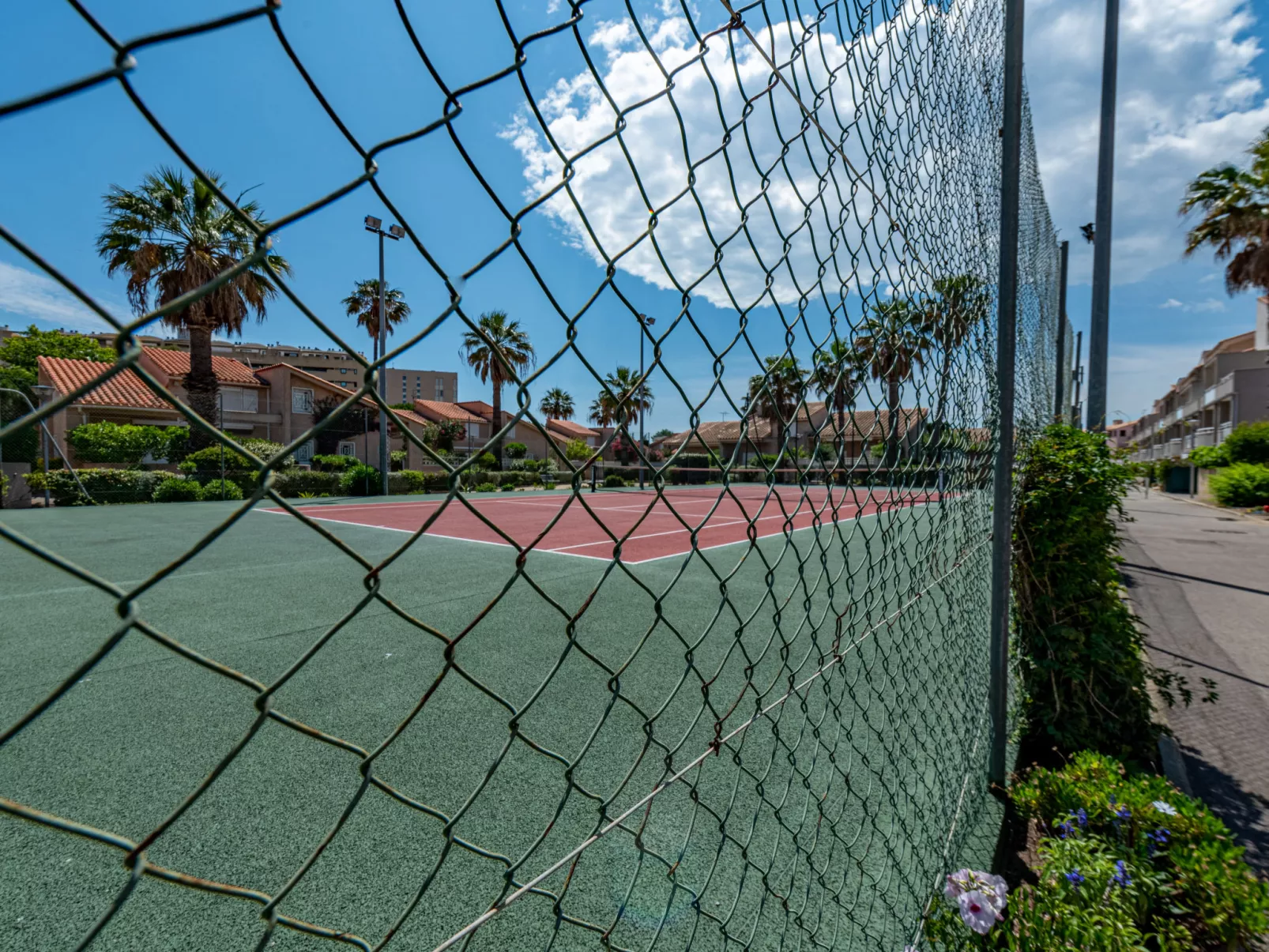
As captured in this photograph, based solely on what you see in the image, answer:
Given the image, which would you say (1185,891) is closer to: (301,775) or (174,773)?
(301,775)

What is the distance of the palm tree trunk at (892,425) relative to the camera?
1725mm

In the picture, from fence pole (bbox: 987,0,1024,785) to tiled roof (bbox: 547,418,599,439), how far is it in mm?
48703

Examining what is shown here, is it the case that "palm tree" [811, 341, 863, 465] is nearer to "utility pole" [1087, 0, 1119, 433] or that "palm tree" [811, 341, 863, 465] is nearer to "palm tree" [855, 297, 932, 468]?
"palm tree" [855, 297, 932, 468]

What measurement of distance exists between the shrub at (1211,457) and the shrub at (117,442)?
34.0 m

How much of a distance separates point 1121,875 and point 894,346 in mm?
1597

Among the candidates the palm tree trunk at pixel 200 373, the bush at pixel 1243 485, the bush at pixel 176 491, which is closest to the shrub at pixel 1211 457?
the bush at pixel 1243 485

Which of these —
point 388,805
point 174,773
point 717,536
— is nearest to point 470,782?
point 388,805

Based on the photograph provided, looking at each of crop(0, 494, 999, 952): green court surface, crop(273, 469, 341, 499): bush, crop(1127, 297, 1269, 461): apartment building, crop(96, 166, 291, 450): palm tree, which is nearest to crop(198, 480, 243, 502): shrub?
crop(273, 469, 341, 499): bush

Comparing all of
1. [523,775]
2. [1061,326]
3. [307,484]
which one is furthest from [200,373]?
[307,484]

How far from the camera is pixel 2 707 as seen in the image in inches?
112

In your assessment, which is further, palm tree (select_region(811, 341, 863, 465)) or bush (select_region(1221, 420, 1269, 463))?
bush (select_region(1221, 420, 1269, 463))

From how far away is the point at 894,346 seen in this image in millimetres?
1923

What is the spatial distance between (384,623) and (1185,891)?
413cm

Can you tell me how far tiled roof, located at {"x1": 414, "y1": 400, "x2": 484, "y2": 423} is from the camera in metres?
38.0
